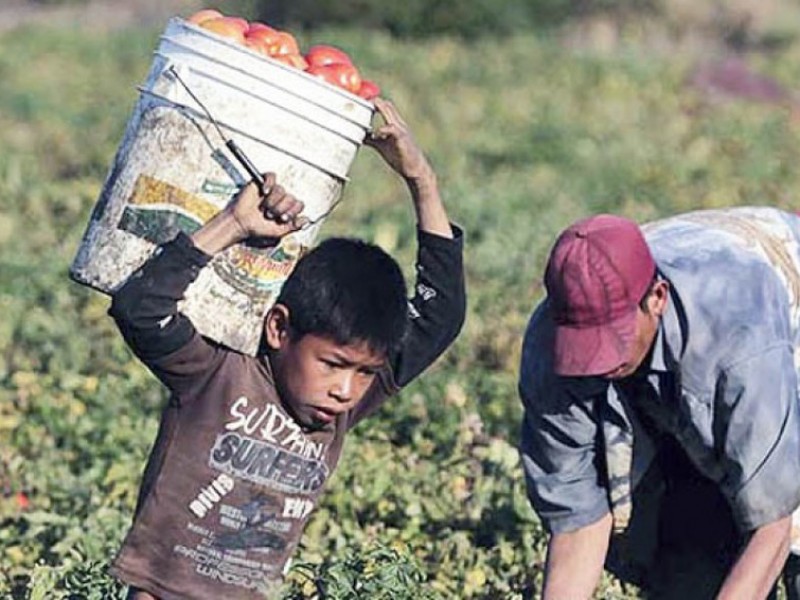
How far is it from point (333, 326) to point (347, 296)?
0.07 m

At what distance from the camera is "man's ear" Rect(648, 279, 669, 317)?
15.8ft

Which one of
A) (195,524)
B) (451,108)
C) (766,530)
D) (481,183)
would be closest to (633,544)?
(766,530)

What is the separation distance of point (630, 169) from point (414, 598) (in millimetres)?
9422

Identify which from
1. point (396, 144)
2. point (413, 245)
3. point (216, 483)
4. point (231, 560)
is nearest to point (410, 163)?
point (396, 144)

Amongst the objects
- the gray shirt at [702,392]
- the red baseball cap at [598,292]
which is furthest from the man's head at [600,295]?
the gray shirt at [702,392]

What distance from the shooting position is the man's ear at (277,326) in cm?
462

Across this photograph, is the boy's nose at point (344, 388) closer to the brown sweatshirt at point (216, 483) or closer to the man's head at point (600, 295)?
the brown sweatshirt at point (216, 483)

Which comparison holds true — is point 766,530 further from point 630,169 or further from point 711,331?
point 630,169

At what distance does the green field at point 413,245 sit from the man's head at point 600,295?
2.01 ft

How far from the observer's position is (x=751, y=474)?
4848 mm

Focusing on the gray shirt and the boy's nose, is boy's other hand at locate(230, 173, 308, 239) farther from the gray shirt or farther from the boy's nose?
the gray shirt

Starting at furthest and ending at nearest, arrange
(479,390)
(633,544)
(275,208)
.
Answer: (479,390)
(633,544)
(275,208)

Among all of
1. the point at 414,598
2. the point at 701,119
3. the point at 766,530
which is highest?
the point at 701,119

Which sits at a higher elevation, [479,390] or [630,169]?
[630,169]
